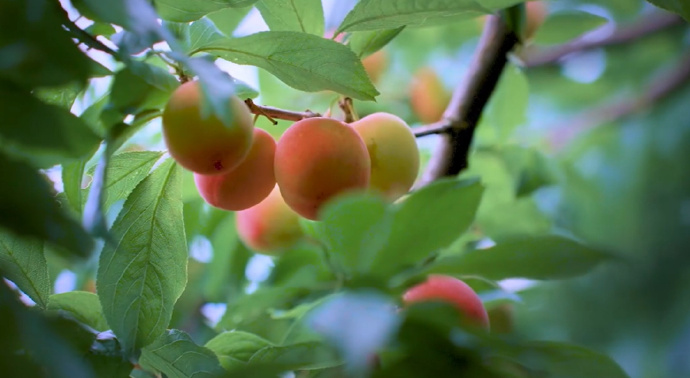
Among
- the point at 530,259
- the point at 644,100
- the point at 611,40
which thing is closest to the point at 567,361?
the point at 530,259

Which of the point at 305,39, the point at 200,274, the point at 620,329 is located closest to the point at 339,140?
the point at 305,39

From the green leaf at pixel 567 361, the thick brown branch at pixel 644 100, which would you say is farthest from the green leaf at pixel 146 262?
the thick brown branch at pixel 644 100

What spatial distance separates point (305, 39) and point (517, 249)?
0.17 m

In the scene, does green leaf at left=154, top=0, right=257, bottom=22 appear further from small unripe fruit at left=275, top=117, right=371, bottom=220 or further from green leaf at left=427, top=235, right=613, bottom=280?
green leaf at left=427, top=235, right=613, bottom=280

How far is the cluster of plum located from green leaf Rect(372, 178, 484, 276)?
7 cm

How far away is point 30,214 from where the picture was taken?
0.94 ft

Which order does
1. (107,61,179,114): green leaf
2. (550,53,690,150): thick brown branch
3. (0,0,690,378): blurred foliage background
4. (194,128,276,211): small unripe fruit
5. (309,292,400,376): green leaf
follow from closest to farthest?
(309,292,400,376): green leaf → (107,61,179,114): green leaf → (194,128,276,211): small unripe fruit → (0,0,690,378): blurred foliage background → (550,53,690,150): thick brown branch

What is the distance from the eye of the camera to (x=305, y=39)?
42cm

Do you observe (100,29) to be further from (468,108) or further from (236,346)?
(468,108)

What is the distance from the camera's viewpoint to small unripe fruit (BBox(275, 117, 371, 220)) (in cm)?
42

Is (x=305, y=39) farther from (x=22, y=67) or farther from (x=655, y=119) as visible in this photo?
(x=655, y=119)

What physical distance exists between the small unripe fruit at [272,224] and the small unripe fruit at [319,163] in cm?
22

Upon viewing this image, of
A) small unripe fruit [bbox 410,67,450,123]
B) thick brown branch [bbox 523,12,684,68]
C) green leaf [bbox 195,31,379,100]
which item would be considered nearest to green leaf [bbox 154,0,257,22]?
green leaf [bbox 195,31,379,100]

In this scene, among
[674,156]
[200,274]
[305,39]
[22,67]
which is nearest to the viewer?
[22,67]
